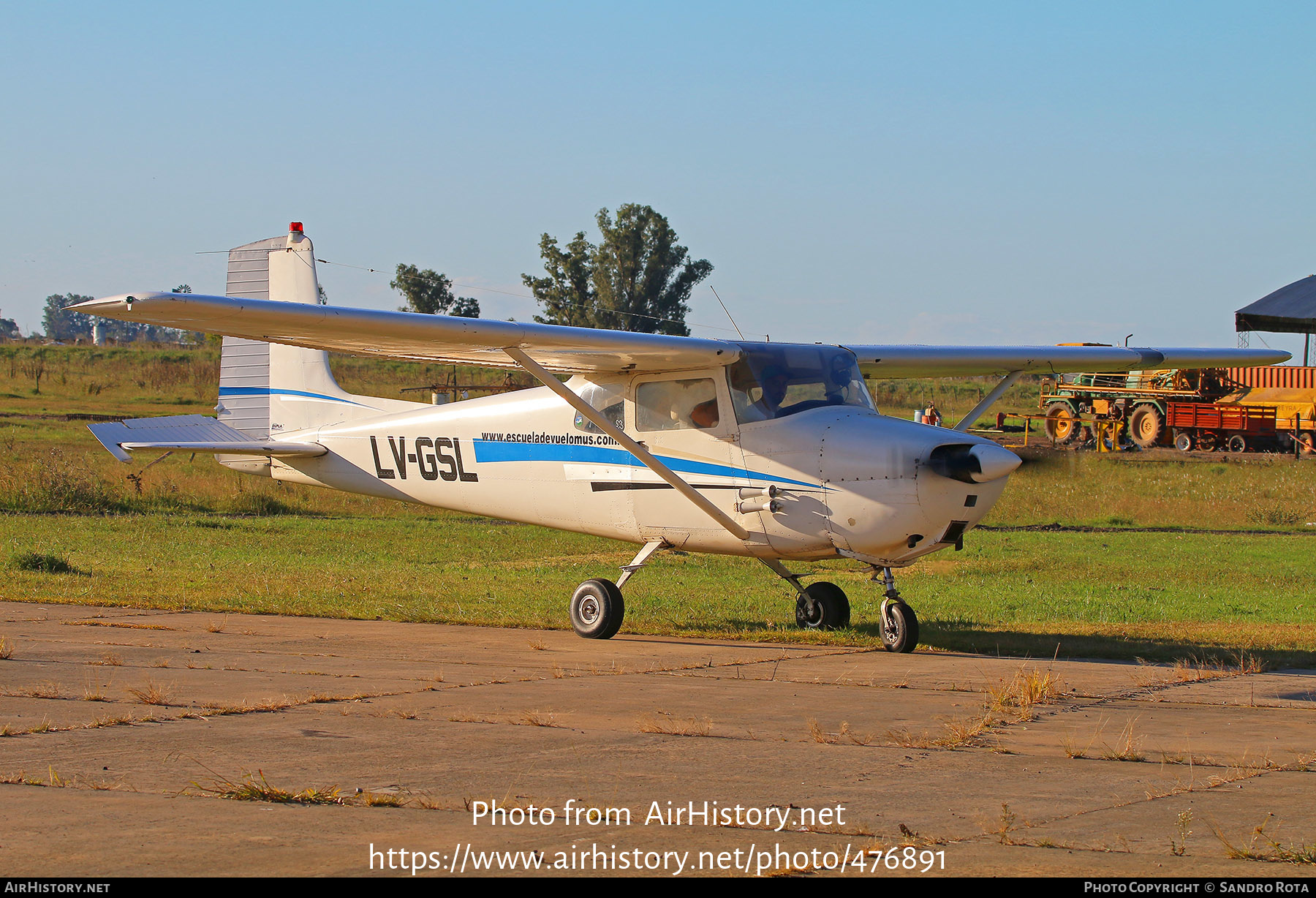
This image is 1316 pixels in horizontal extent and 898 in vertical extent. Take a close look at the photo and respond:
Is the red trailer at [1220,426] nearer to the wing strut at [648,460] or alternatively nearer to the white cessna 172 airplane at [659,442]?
the white cessna 172 airplane at [659,442]

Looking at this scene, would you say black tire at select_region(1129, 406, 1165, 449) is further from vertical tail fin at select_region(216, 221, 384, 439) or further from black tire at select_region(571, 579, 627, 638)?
black tire at select_region(571, 579, 627, 638)

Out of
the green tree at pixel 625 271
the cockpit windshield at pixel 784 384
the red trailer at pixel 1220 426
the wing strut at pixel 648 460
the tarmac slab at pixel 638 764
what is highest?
the green tree at pixel 625 271

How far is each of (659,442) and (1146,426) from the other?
36.9m

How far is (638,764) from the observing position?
5793mm

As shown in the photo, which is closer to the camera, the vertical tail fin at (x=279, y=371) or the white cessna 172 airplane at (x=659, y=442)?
the white cessna 172 airplane at (x=659, y=442)

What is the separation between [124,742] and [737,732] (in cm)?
299

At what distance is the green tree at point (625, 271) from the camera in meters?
81.4

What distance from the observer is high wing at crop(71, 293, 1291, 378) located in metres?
8.99

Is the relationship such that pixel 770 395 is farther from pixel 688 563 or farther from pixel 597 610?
pixel 688 563

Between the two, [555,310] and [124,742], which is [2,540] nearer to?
[124,742]

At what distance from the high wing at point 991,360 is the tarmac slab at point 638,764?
4.44 m

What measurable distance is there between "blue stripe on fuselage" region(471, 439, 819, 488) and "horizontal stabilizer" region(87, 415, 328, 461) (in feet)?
9.03

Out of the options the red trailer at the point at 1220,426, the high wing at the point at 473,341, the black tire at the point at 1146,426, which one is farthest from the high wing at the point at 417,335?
the black tire at the point at 1146,426

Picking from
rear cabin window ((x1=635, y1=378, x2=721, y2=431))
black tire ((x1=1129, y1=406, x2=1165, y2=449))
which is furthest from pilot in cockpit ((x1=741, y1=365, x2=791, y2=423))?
black tire ((x1=1129, y1=406, x2=1165, y2=449))
